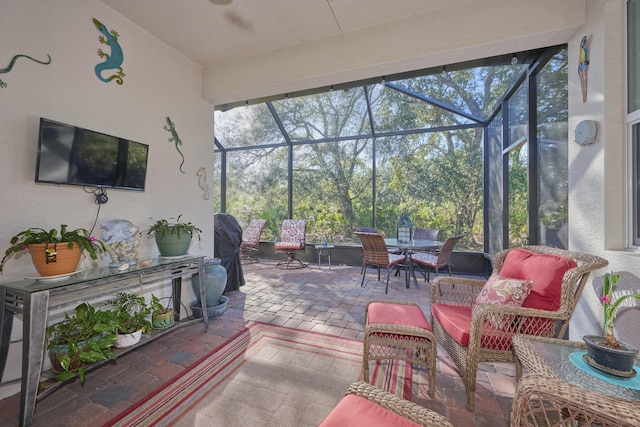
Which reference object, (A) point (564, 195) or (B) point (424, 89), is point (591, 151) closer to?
(A) point (564, 195)

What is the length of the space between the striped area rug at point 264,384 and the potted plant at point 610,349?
1.05 m

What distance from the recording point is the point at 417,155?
202 inches

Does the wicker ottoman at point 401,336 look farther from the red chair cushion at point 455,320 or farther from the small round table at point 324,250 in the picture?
the small round table at point 324,250

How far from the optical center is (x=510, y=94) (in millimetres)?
3531

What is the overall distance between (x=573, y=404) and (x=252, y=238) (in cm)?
553

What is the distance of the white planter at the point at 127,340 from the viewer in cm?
188

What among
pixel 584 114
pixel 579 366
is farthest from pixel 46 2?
pixel 584 114

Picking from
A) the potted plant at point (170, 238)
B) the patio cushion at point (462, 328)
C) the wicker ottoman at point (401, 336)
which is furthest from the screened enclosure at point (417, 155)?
the potted plant at point (170, 238)

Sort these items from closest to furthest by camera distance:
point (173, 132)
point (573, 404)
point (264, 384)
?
point (573, 404), point (264, 384), point (173, 132)

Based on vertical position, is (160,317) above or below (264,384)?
above

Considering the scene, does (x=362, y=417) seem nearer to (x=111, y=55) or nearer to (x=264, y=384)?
(x=264, y=384)

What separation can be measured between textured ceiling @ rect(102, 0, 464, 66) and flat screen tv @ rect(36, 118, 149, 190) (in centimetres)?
119

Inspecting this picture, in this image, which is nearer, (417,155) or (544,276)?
(544,276)

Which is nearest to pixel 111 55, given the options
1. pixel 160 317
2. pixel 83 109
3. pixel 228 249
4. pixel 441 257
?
pixel 83 109
